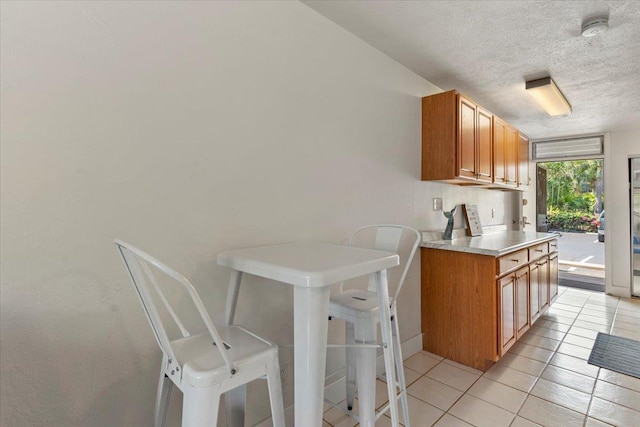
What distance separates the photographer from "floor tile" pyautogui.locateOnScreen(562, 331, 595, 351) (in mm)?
2818

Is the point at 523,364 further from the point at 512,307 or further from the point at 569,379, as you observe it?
the point at 512,307

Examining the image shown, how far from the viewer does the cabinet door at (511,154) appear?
3506 mm

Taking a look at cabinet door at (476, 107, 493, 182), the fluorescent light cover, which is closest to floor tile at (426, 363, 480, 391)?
cabinet door at (476, 107, 493, 182)

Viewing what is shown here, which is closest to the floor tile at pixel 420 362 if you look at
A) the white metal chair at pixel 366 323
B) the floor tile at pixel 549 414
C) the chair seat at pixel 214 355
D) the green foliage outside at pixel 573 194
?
the floor tile at pixel 549 414

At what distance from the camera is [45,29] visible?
1035 millimetres

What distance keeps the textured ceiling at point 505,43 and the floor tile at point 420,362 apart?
233 cm

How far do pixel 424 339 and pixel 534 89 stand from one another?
2.34 m

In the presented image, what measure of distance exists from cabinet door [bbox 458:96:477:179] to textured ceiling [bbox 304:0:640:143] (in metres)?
0.28

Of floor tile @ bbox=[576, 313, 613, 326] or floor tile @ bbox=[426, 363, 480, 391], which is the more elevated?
floor tile @ bbox=[426, 363, 480, 391]

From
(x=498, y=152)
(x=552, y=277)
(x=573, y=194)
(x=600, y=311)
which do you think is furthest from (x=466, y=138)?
(x=573, y=194)

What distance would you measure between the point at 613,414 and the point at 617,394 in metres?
0.30

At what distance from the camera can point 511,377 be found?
2.29 metres

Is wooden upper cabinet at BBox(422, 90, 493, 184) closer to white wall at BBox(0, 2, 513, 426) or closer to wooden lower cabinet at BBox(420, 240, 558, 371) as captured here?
wooden lower cabinet at BBox(420, 240, 558, 371)

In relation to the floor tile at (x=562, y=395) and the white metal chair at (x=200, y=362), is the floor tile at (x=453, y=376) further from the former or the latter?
the white metal chair at (x=200, y=362)
